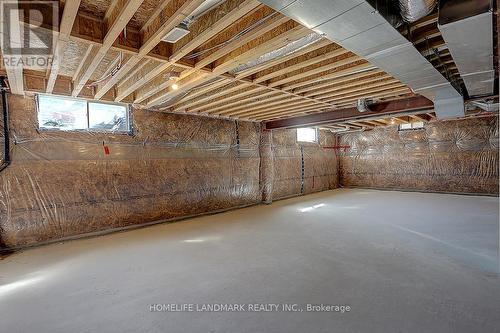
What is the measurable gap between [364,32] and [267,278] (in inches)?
82.1

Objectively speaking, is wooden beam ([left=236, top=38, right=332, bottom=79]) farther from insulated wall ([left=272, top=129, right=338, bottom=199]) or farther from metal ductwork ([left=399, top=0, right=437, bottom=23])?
insulated wall ([left=272, top=129, right=338, bottom=199])

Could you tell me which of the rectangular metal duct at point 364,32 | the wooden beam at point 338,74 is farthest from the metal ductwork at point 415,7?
the wooden beam at point 338,74

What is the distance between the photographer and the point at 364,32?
1.62 m

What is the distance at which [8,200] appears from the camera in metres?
3.25

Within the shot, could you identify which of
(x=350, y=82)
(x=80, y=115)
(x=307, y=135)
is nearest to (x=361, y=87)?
(x=350, y=82)

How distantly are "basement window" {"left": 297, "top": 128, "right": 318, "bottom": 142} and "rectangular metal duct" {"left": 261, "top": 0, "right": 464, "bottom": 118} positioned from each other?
5.23 metres

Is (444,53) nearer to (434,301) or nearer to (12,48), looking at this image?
(434,301)

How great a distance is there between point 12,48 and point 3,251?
256cm

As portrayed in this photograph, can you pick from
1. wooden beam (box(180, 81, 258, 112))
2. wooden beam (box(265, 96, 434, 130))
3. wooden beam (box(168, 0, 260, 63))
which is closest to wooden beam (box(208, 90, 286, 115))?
wooden beam (box(180, 81, 258, 112))

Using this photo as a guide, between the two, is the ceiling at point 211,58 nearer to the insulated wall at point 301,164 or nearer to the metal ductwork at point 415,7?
the metal ductwork at point 415,7

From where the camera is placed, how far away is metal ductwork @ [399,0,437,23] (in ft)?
4.43

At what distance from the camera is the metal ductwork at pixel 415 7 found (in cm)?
135

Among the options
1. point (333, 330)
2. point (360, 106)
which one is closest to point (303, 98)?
point (360, 106)

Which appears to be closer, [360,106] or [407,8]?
[407,8]
